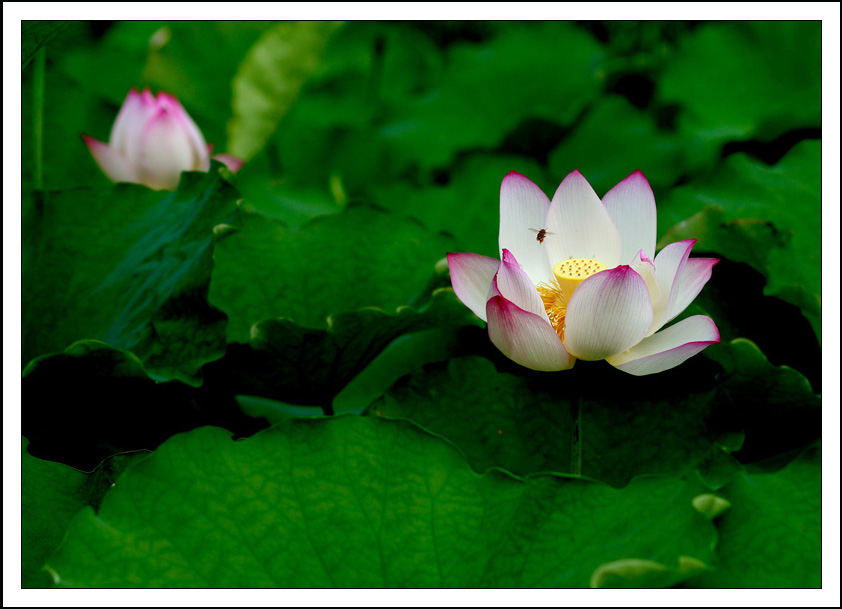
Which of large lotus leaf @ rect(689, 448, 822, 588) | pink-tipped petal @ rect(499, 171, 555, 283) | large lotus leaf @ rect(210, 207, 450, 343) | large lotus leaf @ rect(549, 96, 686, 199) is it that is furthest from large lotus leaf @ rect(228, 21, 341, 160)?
large lotus leaf @ rect(689, 448, 822, 588)

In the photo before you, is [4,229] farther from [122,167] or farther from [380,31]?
[380,31]

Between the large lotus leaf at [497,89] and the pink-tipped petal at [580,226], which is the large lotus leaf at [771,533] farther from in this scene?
the large lotus leaf at [497,89]

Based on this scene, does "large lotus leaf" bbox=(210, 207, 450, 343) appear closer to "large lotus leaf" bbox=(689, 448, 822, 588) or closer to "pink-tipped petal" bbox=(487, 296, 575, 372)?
"pink-tipped petal" bbox=(487, 296, 575, 372)

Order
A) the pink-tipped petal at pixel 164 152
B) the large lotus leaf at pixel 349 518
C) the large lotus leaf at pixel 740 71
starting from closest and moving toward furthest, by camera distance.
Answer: the large lotus leaf at pixel 349 518 < the pink-tipped petal at pixel 164 152 < the large lotus leaf at pixel 740 71

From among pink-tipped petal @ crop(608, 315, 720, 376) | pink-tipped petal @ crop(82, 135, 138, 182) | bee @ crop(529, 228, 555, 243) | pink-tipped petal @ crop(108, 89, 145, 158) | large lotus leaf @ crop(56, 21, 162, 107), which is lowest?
pink-tipped petal @ crop(608, 315, 720, 376)

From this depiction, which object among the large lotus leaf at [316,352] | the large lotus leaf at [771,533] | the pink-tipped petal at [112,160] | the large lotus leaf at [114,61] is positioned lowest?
the large lotus leaf at [771,533]

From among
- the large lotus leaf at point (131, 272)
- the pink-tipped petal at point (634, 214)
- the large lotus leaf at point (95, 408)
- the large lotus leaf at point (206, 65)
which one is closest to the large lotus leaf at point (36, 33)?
the large lotus leaf at point (131, 272)

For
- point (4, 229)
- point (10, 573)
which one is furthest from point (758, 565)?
point (4, 229)

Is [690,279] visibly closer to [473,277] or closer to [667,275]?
[667,275]
